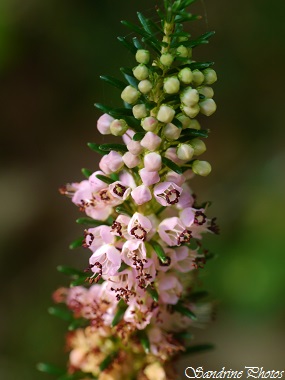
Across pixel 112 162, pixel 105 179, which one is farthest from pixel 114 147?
pixel 105 179

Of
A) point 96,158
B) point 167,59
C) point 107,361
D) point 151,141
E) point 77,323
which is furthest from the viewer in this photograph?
point 96,158

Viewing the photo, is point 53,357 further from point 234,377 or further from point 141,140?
point 141,140

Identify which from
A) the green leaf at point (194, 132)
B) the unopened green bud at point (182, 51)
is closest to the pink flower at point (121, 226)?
the green leaf at point (194, 132)

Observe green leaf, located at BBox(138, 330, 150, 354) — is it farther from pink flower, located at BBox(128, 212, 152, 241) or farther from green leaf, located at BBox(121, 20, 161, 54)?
green leaf, located at BBox(121, 20, 161, 54)

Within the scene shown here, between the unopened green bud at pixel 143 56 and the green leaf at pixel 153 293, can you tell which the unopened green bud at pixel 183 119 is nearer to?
the unopened green bud at pixel 143 56

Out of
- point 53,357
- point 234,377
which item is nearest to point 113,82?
point 234,377

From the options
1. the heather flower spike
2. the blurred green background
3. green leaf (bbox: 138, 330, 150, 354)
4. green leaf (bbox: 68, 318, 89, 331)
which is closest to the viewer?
the heather flower spike

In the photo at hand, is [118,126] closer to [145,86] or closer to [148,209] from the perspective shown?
[145,86]

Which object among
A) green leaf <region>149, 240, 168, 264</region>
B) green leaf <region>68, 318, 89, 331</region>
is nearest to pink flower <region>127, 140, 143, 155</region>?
green leaf <region>149, 240, 168, 264</region>
